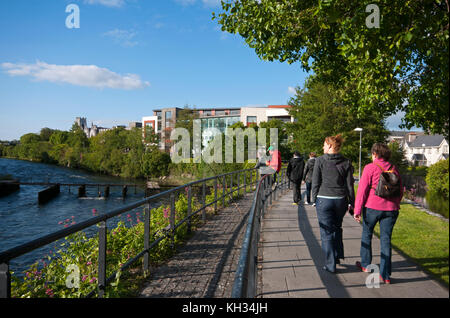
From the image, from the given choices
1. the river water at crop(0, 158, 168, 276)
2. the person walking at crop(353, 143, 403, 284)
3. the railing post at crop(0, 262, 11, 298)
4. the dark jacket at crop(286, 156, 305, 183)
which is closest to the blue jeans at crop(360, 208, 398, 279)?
the person walking at crop(353, 143, 403, 284)

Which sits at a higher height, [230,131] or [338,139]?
[230,131]

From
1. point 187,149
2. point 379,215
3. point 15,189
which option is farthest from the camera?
point 187,149

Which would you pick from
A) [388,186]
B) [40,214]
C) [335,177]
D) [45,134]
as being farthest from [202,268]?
[45,134]

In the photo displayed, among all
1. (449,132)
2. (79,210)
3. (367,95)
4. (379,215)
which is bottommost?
(79,210)

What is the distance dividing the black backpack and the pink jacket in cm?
8

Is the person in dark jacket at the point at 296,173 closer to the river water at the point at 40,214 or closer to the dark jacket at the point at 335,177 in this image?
the dark jacket at the point at 335,177

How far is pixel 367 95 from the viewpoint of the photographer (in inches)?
280

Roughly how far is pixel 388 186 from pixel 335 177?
90 centimetres

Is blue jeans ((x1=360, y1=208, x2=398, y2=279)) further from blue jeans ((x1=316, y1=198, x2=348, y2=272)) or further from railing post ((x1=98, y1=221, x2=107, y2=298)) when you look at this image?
railing post ((x1=98, y1=221, x2=107, y2=298))

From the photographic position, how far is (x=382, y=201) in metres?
3.62

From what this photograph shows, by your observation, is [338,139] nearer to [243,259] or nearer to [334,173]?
[334,173]

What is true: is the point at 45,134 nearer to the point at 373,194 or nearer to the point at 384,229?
the point at 373,194
